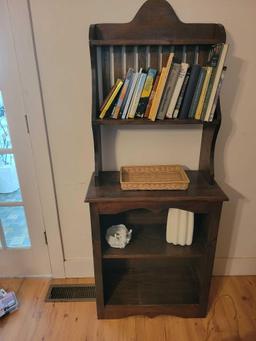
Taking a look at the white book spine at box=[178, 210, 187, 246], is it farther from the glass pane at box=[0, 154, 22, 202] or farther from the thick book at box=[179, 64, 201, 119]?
the glass pane at box=[0, 154, 22, 202]

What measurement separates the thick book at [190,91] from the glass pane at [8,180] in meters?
1.01

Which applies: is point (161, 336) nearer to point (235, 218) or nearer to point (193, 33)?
point (235, 218)

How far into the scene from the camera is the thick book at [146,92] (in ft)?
3.59

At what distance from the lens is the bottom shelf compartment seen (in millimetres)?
1448

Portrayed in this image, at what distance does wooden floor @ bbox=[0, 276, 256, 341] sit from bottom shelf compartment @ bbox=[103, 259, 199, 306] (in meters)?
0.12

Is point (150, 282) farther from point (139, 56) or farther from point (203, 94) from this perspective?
point (139, 56)

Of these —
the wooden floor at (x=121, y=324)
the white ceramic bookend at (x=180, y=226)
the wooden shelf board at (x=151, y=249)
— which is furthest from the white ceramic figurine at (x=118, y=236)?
the wooden floor at (x=121, y=324)

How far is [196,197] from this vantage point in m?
1.15

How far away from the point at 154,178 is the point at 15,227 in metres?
1.03

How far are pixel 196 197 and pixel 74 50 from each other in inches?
37.7

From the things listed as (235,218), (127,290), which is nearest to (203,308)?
(127,290)

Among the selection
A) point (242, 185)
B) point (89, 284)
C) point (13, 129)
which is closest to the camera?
point (13, 129)

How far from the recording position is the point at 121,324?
142cm

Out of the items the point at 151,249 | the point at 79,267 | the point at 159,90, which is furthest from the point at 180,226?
the point at 79,267
